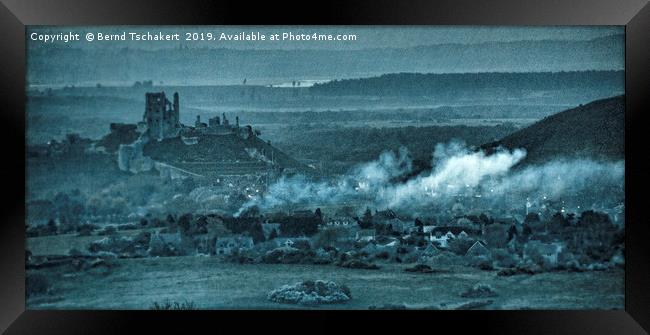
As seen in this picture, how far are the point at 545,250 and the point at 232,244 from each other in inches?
110

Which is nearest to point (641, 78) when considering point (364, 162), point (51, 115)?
A: point (364, 162)

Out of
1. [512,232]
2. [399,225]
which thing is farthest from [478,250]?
[399,225]

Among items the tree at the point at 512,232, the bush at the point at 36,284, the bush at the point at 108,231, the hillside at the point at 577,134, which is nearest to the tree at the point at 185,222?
the bush at the point at 108,231

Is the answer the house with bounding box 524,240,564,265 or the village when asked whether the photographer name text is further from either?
the house with bounding box 524,240,564,265

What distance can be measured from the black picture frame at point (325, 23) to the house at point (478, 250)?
513 millimetres

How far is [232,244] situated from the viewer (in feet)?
24.1

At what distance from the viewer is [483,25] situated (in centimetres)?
737

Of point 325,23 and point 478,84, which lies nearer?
point 325,23

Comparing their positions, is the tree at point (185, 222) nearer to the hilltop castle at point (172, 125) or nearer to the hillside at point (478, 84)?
the hilltop castle at point (172, 125)

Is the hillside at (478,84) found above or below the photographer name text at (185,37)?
below

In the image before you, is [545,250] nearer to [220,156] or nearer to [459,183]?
[459,183]

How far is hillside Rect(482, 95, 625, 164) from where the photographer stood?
7.38 meters

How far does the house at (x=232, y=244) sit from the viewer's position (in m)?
7.36

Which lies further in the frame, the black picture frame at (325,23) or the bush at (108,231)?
the bush at (108,231)
